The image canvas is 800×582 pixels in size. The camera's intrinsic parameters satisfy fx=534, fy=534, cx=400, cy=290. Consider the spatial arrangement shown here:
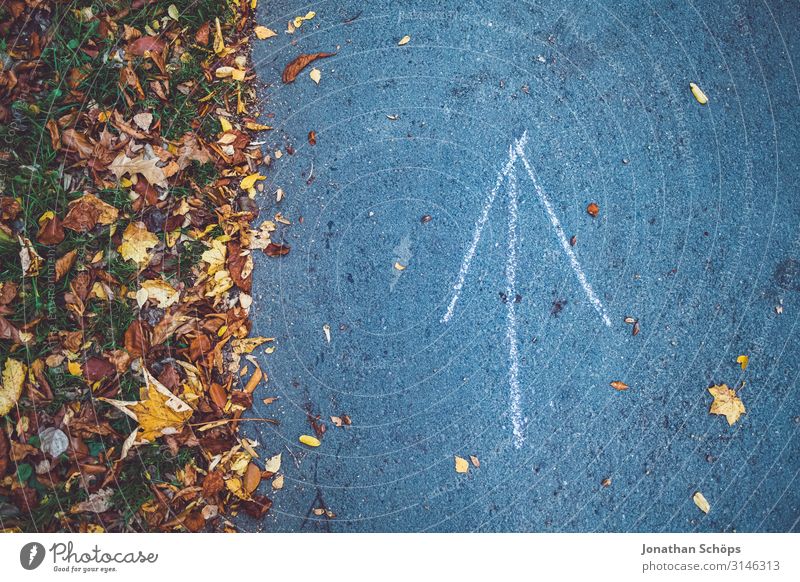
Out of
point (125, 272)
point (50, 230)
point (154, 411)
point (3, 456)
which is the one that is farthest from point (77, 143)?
point (3, 456)

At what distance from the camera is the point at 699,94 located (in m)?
2.79

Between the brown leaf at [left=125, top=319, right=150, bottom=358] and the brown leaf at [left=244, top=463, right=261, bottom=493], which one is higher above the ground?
the brown leaf at [left=125, top=319, right=150, bottom=358]

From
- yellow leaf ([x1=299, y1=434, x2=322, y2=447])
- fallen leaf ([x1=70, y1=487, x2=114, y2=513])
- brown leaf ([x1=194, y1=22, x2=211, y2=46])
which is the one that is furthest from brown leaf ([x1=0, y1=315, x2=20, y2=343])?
brown leaf ([x1=194, y1=22, x2=211, y2=46])

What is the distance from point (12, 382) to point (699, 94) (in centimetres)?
369

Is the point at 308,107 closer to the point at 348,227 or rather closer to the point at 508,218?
the point at 348,227

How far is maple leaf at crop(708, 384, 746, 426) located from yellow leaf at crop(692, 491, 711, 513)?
0.39m

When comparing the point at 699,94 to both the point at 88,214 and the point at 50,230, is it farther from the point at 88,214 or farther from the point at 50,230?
the point at 50,230

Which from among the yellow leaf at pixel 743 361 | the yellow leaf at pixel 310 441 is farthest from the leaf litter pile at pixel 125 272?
the yellow leaf at pixel 743 361

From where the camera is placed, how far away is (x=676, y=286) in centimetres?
272

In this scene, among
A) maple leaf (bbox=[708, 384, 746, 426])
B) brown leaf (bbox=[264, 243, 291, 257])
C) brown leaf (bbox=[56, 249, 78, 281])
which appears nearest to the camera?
brown leaf (bbox=[56, 249, 78, 281])

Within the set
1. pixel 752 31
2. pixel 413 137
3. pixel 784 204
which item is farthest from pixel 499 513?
pixel 752 31

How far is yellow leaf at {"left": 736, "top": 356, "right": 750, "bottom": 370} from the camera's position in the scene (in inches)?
106

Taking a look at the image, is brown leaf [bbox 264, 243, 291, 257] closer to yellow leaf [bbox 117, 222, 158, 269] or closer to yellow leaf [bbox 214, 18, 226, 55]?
yellow leaf [bbox 117, 222, 158, 269]
